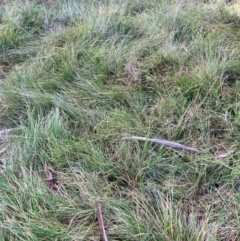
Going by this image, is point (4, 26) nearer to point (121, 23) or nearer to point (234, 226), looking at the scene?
point (121, 23)

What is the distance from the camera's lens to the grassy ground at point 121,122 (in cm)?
161

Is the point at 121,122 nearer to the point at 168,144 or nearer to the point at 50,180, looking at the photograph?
the point at 168,144

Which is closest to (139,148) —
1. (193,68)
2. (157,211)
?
(157,211)

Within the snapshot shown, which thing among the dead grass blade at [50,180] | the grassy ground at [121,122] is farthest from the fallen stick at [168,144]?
the dead grass blade at [50,180]

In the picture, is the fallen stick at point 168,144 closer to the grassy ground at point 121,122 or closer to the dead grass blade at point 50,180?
the grassy ground at point 121,122

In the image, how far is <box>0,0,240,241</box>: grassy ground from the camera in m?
1.61

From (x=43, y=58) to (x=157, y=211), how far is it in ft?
5.25

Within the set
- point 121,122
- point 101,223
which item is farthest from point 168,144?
point 101,223

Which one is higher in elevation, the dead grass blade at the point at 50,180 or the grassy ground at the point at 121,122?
the grassy ground at the point at 121,122

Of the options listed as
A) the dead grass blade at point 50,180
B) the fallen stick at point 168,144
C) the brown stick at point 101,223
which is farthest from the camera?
the fallen stick at point 168,144

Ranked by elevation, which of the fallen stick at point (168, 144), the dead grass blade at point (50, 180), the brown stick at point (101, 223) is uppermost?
the fallen stick at point (168, 144)

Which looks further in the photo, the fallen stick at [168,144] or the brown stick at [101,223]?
the fallen stick at [168,144]

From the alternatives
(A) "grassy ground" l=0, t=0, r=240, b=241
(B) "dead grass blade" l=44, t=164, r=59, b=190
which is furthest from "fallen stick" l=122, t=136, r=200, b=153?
(B) "dead grass blade" l=44, t=164, r=59, b=190

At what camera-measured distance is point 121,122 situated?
2.08 metres
